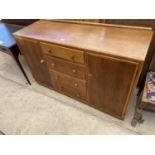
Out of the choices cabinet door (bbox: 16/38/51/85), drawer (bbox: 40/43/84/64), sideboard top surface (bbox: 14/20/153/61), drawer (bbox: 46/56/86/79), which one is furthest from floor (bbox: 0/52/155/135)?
sideboard top surface (bbox: 14/20/153/61)

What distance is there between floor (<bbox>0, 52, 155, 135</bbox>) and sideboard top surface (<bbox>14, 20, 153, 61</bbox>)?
2.65ft

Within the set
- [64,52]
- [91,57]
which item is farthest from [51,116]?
[91,57]

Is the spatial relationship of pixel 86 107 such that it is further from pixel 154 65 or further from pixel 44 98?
pixel 154 65

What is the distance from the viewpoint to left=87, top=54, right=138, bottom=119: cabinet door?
99 centimetres

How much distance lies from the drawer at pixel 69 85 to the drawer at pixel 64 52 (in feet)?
0.88

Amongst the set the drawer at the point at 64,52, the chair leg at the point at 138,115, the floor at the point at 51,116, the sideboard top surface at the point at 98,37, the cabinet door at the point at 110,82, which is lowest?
the floor at the point at 51,116

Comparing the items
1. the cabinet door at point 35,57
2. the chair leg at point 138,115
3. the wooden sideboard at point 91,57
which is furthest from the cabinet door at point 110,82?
the cabinet door at point 35,57

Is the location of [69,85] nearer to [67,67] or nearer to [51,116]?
[67,67]

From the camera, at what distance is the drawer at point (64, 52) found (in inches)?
44.5

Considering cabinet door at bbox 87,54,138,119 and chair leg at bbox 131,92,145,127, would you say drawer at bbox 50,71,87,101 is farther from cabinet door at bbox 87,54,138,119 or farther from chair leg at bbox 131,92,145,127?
chair leg at bbox 131,92,145,127

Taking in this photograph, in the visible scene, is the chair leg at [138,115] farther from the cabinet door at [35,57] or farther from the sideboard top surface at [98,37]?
the cabinet door at [35,57]
